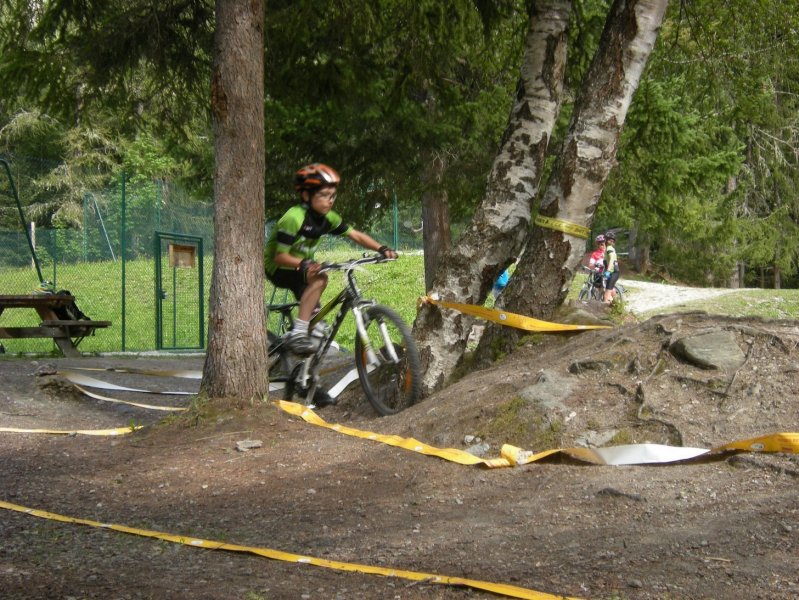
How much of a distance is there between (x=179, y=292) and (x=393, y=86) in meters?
7.98

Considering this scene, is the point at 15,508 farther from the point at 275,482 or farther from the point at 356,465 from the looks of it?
the point at 356,465

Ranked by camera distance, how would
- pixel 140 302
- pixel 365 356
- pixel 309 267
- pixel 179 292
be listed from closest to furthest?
pixel 365 356 < pixel 309 267 < pixel 179 292 < pixel 140 302

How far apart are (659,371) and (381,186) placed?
9266mm

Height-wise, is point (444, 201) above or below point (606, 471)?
above

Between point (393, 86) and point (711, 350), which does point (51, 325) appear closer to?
point (393, 86)

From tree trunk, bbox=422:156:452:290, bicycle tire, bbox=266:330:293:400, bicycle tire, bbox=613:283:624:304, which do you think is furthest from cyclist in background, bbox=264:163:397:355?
bicycle tire, bbox=613:283:624:304

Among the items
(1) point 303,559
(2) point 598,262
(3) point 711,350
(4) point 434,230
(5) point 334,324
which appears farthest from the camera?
(2) point 598,262

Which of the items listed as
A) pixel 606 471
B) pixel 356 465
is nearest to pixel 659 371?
pixel 606 471

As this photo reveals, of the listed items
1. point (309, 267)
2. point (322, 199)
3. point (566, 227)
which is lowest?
point (309, 267)

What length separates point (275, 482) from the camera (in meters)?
5.52

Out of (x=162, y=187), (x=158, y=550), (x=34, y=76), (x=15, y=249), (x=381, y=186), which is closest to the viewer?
(x=158, y=550)

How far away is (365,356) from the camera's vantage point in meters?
7.19

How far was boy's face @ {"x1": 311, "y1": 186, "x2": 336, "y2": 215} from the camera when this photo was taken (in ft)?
23.9

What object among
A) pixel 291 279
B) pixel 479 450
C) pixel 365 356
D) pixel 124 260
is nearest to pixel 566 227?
pixel 365 356
